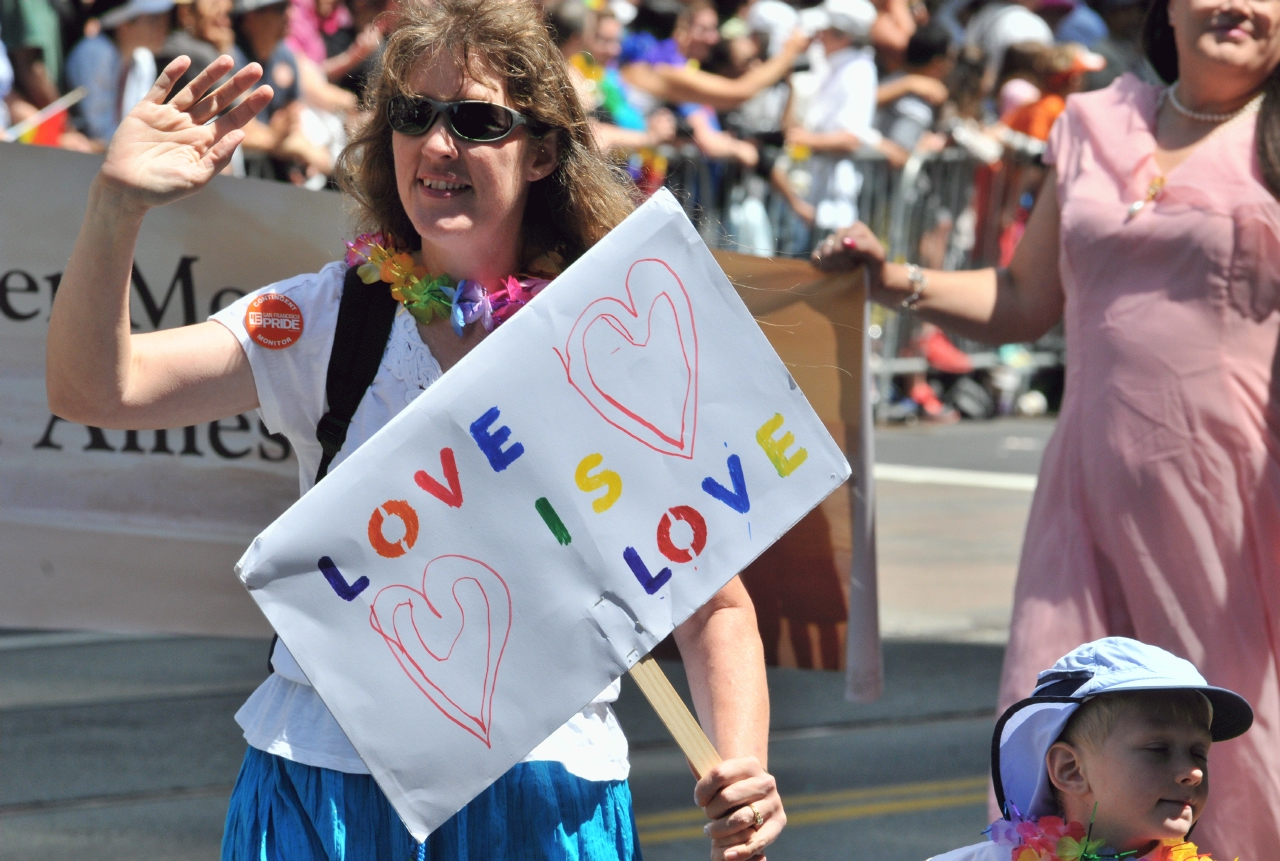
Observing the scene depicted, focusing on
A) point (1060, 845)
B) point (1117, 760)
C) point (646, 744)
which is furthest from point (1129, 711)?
point (646, 744)

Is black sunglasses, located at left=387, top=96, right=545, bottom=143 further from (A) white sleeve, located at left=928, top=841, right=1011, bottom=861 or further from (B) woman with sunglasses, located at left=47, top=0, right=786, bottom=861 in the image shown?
(A) white sleeve, located at left=928, top=841, right=1011, bottom=861

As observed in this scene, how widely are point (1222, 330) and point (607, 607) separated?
174 cm

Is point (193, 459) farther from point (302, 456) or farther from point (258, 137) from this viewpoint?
point (258, 137)

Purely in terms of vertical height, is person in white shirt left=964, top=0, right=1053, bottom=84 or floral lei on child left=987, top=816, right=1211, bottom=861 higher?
floral lei on child left=987, top=816, right=1211, bottom=861

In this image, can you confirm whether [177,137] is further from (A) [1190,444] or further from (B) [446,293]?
(A) [1190,444]

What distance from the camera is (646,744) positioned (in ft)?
18.3

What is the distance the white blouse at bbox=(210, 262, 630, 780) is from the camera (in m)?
2.26

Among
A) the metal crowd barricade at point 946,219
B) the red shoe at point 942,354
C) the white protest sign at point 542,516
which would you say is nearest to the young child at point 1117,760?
the white protest sign at point 542,516

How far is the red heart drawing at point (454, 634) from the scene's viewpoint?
2029 mm

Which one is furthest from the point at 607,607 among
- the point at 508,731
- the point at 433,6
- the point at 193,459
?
the point at 193,459

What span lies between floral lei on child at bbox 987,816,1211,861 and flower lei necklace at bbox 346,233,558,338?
3.54ft

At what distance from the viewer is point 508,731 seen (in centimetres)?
205

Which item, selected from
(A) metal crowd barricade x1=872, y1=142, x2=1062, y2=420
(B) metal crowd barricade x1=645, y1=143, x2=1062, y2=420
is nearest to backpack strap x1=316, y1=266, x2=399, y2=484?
(B) metal crowd barricade x1=645, y1=143, x2=1062, y2=420

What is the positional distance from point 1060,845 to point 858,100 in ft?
29.8
